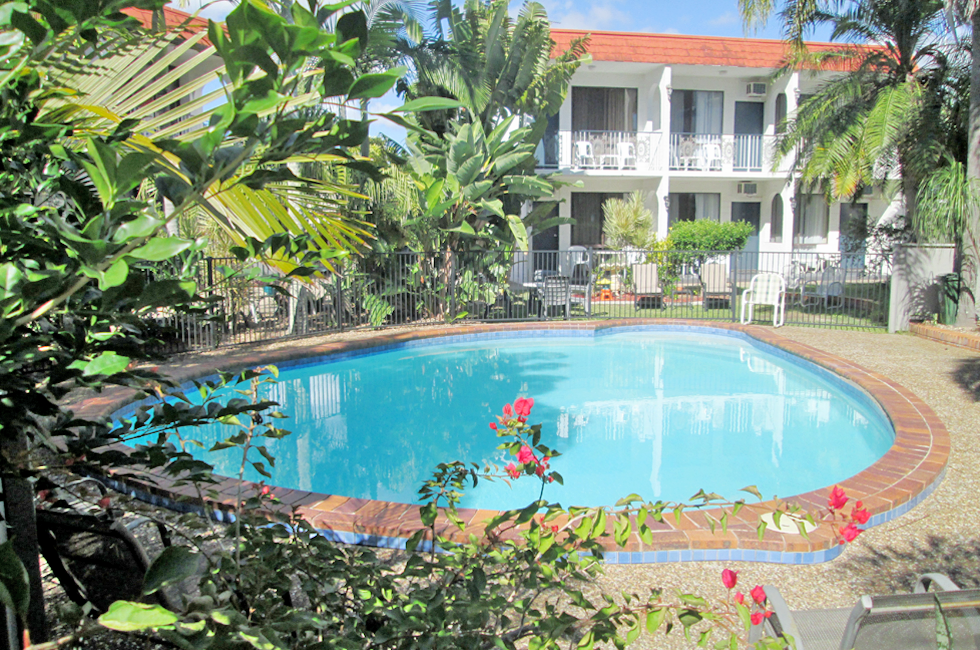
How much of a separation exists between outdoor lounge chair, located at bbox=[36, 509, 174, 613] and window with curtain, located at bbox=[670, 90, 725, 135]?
69.9 ft

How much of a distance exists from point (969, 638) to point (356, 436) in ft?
21.1

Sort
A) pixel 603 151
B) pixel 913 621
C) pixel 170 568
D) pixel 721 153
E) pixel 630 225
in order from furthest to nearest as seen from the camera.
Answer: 1. pixel 721 153
2. pixel 603 151
3. pixel 630 225
4. pixel 913 621
5. pixel 170 568

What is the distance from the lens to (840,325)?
12922mm

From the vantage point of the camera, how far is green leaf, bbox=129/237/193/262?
76cm

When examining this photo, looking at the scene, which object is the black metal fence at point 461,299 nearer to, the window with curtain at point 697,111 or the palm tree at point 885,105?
the palm tree at point 885,105

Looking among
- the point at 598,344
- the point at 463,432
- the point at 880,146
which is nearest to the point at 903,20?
the point at 880,146

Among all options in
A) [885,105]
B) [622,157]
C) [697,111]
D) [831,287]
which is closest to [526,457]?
[885,105]

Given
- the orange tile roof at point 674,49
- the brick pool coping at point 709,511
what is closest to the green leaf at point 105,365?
the brick pool coping at point 709,511

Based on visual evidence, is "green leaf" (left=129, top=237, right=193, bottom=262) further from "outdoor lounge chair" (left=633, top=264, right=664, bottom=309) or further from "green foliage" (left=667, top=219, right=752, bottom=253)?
"green foliage" (left=667, top=219, right=752, bottom=253)

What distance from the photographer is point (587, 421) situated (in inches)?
319

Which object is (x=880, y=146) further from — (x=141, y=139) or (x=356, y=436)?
(x=141, y=139)

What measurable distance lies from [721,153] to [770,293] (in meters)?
8.01

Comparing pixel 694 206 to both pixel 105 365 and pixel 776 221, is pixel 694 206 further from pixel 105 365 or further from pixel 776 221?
pixel 105 365

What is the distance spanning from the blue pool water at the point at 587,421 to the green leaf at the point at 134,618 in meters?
4.88
